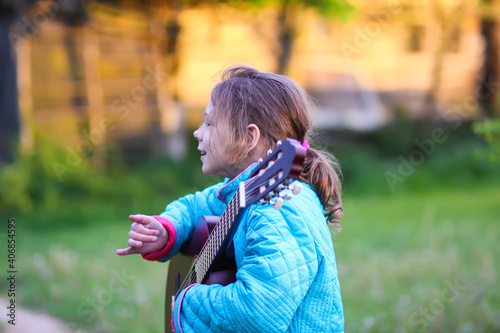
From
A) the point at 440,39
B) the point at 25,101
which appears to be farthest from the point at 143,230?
the point at 440,39

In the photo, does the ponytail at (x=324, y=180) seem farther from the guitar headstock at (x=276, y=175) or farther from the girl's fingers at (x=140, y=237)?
the girl's fingers at (x=140, y=237)

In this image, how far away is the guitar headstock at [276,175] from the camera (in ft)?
5.37

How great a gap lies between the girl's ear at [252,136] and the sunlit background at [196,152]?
303mm

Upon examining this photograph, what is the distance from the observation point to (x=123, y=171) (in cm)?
890

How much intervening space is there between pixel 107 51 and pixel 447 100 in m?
9.19

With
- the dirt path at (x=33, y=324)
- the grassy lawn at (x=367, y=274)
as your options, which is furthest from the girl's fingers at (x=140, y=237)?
the dirt path at (x=33, y=324)

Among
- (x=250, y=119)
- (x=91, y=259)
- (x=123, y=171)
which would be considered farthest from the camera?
(x=123, y=171)

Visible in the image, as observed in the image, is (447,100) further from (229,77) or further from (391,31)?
(229,77)

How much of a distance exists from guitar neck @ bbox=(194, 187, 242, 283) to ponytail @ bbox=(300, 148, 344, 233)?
0.31 metres

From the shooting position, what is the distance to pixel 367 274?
5176mm

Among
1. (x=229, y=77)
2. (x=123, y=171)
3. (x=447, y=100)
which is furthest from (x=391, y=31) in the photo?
(x=229, y=77)

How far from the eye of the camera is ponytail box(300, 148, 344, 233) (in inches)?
82.4

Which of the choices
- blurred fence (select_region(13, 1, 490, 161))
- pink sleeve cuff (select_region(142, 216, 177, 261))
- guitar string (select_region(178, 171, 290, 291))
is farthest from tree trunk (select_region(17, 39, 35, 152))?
guitar string (select_region(178, 171, 290, 291))

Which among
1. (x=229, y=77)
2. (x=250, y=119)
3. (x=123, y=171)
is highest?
(x=229, y=77)
